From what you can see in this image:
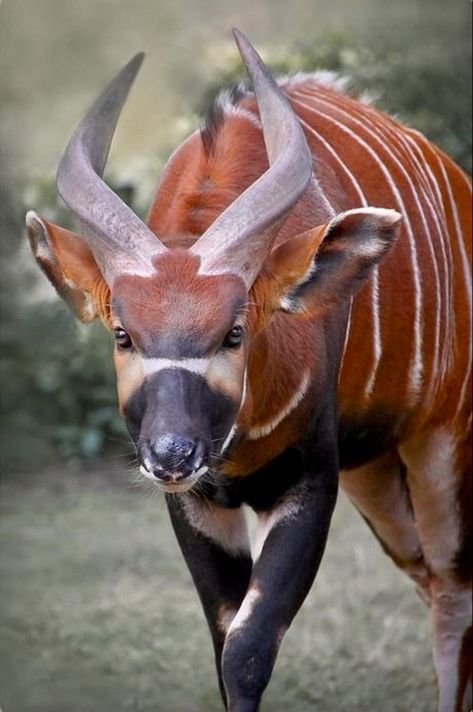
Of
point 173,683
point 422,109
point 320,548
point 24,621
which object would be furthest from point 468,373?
point 422,109

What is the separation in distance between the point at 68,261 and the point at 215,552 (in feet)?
2.83

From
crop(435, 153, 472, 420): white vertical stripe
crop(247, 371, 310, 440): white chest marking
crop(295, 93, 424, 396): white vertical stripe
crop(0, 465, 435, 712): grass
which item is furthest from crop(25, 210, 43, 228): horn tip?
crop(0, 465, 435, 712): grass

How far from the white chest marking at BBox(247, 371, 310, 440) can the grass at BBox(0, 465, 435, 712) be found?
1.79 metres

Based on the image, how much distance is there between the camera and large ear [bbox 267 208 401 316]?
4129mm

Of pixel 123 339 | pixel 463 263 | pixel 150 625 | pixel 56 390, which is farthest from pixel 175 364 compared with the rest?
pixel 56 390

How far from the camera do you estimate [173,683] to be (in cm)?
613

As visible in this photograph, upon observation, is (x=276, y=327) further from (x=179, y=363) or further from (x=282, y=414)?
(x=179, y=363)

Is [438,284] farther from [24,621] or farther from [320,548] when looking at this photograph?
[24,621]

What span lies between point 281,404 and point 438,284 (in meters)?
1.02

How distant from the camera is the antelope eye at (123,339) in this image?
3918mm

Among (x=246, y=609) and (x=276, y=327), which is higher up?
(x=276, y=327)

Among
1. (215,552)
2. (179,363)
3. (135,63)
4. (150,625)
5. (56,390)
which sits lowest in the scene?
(56,390)

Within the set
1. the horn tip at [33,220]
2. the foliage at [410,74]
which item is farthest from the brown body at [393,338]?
the foliage at [410,74]

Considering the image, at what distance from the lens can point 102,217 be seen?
4047mm
